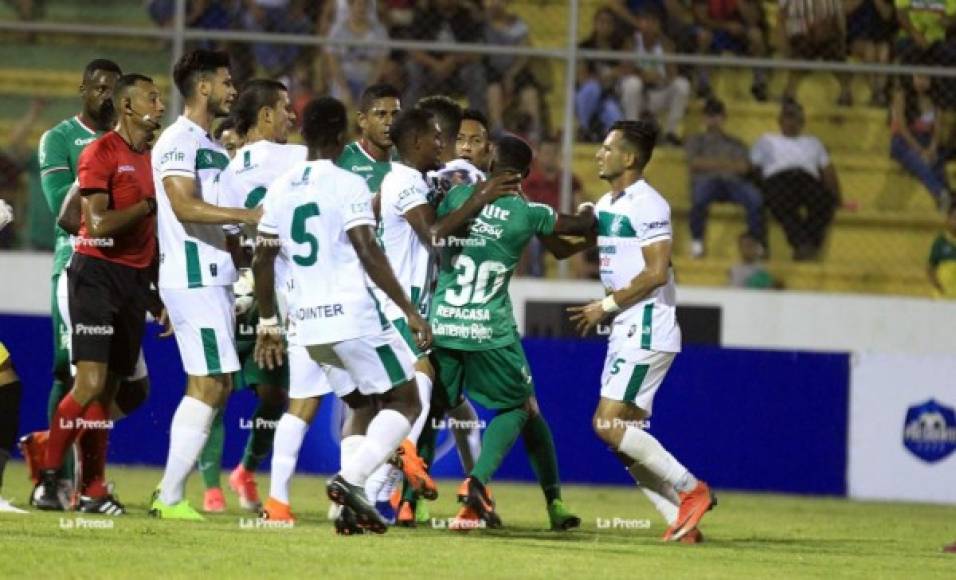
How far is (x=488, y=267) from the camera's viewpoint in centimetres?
1090

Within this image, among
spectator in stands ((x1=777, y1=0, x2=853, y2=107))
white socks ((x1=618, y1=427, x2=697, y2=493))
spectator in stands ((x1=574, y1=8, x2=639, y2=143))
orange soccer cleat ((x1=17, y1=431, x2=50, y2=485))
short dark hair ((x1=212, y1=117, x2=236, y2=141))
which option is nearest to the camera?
white socks ((x1=618, y1=427, x2=697, y2=493))

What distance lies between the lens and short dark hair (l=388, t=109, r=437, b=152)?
1014 cm

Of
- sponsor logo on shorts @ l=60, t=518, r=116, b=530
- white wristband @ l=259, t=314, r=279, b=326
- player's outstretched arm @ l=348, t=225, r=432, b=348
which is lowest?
sponsor logo on shorts @ l=60, t=518, r=116, b=530

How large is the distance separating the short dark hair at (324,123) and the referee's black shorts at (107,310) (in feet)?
6.31

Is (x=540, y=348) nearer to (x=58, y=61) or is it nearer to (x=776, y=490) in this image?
(x=776, y=490)

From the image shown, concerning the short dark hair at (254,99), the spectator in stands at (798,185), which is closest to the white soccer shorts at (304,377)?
the short dark hair at (254,99)

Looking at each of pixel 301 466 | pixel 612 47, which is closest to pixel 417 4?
pixel 612 47

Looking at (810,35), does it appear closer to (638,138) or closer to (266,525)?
(638,138)

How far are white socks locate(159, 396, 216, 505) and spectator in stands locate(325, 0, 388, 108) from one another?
636 cm

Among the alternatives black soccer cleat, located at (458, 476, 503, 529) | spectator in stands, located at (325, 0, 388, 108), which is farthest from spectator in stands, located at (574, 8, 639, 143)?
black soccer cleat, located at (458, 476, 503, 529)

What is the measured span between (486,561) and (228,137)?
4732 mm

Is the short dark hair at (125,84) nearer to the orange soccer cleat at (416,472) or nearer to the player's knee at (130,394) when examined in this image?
the player's knee at (130,394)

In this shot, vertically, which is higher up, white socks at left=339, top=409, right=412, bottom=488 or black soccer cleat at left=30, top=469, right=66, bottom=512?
white socks at left=339, top=409, right=412, bottom=488

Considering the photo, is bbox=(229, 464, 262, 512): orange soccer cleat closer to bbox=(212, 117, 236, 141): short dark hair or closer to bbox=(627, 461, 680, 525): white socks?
bbox=(212, 117, 236, 141): short dark hair
